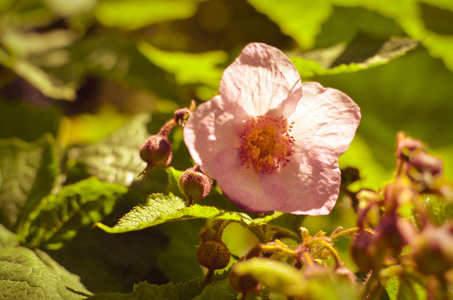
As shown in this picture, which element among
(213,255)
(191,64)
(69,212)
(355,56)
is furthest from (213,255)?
(191,64)

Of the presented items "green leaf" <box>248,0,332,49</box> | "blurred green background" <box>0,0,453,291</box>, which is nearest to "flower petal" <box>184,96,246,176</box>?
"blurred green background" <box>0,0,453,291</box>

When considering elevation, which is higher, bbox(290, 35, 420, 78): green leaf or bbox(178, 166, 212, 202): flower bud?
bbox(290, 35, 420, 78): green leaf

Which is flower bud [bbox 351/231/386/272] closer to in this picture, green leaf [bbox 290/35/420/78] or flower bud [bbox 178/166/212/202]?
flower bud [bbox 178/166/212/202]

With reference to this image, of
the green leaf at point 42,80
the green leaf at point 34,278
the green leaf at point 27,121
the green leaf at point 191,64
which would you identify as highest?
the green leaf at point 191,64

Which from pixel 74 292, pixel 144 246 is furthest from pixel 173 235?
pixel 74 292

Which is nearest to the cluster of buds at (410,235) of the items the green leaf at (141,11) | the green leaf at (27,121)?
the green leaf at (27,121)

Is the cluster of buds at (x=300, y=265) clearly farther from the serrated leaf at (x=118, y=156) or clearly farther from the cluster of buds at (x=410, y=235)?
the serrated leaf at (x=118, y=156)
